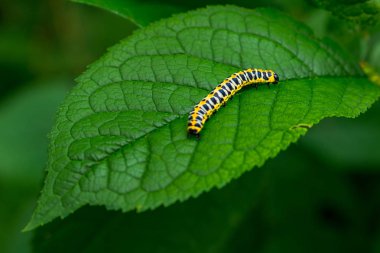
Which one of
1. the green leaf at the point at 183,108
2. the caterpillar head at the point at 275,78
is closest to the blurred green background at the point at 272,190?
the green leaf at the point at 183,108

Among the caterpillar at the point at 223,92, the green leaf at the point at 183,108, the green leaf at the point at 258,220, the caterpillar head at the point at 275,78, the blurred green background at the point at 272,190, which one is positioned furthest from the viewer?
the blurred green background at the point at 272,190

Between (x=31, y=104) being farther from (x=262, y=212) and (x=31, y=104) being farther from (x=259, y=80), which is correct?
(x=259, y=80)

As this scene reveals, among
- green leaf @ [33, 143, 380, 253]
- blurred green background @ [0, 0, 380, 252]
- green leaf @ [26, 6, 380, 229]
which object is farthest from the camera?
blurred green background @ [0, 0, 380, 252]

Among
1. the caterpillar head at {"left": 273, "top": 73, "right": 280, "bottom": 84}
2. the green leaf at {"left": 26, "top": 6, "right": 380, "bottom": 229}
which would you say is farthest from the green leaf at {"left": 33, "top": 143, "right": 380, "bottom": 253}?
the caterpillar head at {"left": 273, "top": 73, "right": 280, "bottom": 84}

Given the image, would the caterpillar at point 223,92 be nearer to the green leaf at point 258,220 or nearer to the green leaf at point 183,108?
the green leaf at point 183,108

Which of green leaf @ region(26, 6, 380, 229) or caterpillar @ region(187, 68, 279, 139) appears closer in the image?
green leaf @ region(26, 6, 380, 229)

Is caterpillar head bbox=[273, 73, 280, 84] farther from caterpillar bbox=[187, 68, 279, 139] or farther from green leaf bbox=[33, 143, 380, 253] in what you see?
green leaf bbox=[33, 143, 380, 253]
